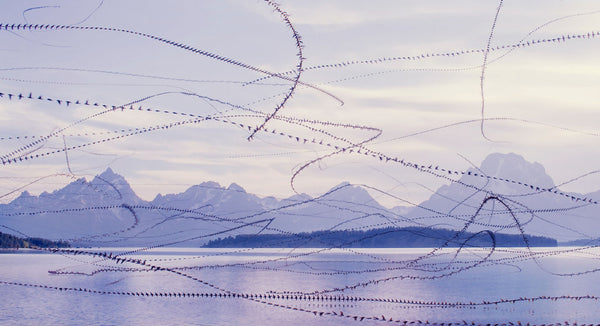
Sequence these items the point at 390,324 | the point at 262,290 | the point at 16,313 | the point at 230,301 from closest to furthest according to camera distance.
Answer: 1. the point at 390,324
2. the point at 16,313
3. the point at 230,301
4. the point at 262,290

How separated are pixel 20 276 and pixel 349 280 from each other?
47.2 metres

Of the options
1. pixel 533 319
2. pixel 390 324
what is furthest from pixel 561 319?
pixel 390 324

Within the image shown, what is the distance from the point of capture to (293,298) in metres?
61.5

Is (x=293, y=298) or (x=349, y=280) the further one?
(x=349, y=280)

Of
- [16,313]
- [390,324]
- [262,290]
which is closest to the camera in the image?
[390,324]

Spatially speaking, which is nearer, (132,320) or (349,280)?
(132,320)

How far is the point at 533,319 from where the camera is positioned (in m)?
47.6

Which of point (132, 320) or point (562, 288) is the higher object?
point (562, 288)

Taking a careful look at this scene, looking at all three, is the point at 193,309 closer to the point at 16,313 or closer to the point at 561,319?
the point at 16,313

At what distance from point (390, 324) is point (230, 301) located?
19.4m

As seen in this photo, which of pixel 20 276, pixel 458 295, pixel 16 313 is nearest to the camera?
pixel 16 313

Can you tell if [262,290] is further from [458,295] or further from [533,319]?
[533,319]

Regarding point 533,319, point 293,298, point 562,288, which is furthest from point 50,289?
point 562,288

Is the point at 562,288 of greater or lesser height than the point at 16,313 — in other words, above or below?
above
